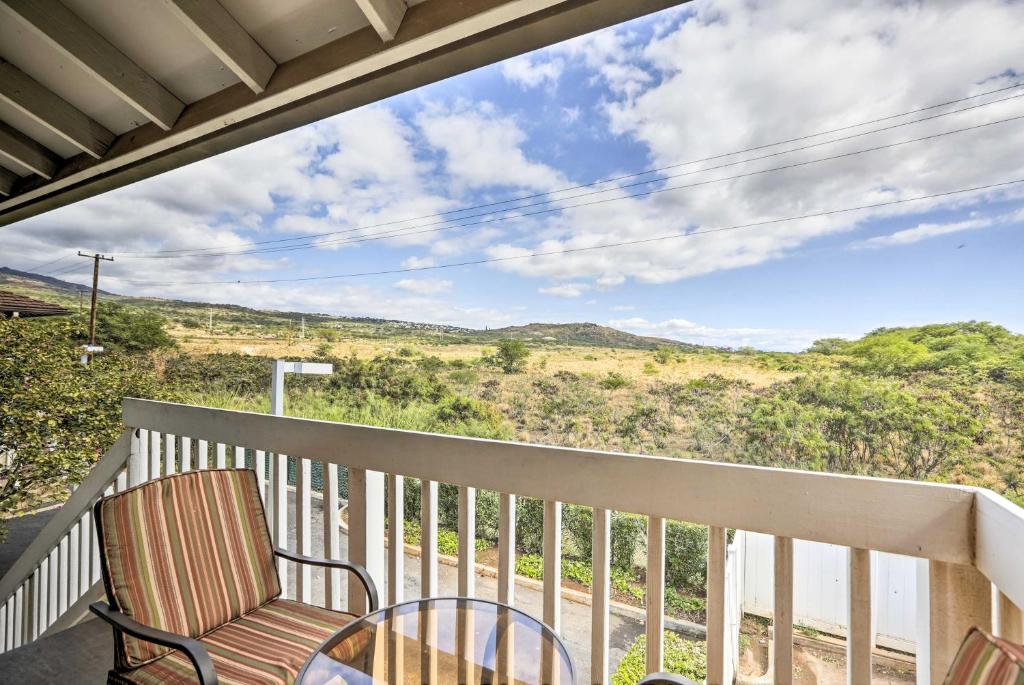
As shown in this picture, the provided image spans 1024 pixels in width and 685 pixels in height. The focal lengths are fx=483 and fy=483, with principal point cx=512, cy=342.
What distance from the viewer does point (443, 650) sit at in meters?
1.11

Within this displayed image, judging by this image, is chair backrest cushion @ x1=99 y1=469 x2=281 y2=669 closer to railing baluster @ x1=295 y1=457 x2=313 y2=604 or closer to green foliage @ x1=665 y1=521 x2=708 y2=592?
railing baluster @ x1=295 y1=457 x2=313 y2=604

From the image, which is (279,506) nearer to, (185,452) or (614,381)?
(185,452)

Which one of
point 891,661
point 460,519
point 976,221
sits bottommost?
point 891,661

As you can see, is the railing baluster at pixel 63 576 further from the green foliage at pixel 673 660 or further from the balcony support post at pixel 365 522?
the green foliage at pixel 673 660

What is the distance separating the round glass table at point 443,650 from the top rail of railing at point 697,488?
0.39 meters

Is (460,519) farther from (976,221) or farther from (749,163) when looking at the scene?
(749,163)

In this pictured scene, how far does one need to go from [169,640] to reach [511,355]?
3321mm

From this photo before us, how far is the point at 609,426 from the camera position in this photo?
12.2 ft

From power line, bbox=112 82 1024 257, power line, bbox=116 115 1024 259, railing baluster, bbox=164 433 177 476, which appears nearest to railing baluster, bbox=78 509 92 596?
railing baluster, bbox=164 433 177 476

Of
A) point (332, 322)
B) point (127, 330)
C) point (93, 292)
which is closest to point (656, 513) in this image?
point (332, 322)

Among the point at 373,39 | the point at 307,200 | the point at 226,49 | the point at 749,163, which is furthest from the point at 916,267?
the point at 307,200

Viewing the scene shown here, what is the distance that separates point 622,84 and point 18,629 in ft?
19.7

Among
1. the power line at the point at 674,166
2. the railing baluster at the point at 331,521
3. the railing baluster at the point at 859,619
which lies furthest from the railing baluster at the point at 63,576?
the power line at the point at 674,166

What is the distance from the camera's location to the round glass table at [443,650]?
1.03m
